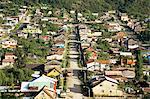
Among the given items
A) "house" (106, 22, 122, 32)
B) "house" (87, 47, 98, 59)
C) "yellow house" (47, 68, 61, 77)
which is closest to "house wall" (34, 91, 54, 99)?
"yellow house" (47, 68, 61, 77)

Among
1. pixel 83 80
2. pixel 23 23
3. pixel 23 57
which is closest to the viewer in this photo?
pixel 83 80

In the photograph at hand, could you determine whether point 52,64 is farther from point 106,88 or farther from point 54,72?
point 106,88

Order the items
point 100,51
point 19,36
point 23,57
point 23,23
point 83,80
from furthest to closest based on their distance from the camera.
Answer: point 23,23
point 19,36
point 100,51
point 23,57
point 83,80

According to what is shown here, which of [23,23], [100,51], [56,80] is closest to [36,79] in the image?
[56,80]

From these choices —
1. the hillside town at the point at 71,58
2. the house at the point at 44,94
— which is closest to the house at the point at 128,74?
the hillside town at the point at 71,58

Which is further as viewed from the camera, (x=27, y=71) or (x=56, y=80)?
(x=27, y=71)

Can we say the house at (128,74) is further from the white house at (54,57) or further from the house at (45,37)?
the house at (45,37)

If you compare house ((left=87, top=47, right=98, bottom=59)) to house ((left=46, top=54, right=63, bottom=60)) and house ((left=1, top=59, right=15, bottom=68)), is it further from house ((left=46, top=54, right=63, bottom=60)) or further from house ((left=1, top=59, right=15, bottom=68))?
house ((left=1, top=59, right=15, bottom=68))

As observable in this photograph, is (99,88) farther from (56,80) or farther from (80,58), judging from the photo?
(80,58)
